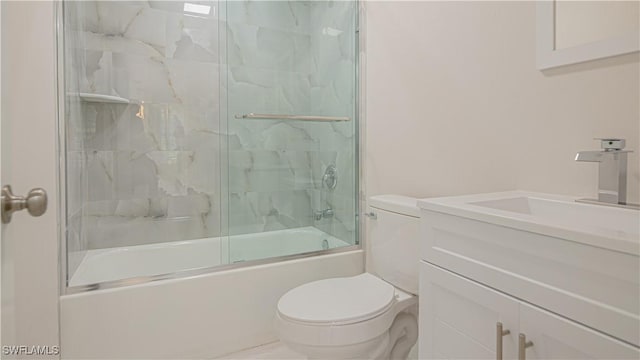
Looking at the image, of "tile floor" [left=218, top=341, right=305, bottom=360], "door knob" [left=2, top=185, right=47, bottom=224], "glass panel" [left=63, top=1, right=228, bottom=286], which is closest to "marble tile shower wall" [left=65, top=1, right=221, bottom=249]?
"glass panel" [left=63, top=1, right=228, bottom=286]

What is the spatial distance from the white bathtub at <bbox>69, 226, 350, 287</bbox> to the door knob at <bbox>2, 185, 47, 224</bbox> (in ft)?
4.15

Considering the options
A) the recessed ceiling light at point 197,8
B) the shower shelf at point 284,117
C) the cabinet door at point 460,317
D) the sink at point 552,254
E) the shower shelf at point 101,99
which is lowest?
the cabinet door at point 460,317

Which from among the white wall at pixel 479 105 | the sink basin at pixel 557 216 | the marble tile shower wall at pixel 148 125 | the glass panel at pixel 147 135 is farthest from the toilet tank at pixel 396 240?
→ the marble tile shower wall at pixel 148 125

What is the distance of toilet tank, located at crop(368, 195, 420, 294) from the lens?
1570 millimetres

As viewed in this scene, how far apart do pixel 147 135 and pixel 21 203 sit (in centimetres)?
186

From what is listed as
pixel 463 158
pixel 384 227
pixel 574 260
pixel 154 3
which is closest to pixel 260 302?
pixel 384 227

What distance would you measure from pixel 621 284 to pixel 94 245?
93.9 inches

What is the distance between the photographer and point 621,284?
26.4 inches

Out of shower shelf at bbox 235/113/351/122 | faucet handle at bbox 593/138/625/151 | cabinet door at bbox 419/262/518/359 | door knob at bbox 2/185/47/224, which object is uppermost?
shower shelf at bbox 235/113/351/122

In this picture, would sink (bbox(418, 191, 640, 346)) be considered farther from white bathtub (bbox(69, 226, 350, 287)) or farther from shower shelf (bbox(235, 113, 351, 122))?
shower shelf (bbox(235, 113, 351, 122))

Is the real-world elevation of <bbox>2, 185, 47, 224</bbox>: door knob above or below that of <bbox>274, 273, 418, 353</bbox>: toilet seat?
above

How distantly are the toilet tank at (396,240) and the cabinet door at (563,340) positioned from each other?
0.72 m

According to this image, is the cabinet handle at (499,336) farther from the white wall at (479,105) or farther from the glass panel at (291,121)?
the glass panel at (291,121)

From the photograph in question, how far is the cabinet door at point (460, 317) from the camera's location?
0.88m
